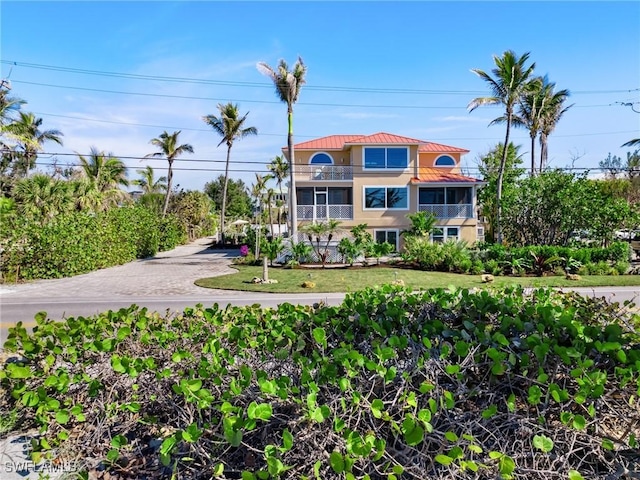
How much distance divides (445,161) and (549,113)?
37.0 ft

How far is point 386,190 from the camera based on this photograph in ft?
97.8

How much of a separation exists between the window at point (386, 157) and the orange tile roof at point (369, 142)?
1.69ft

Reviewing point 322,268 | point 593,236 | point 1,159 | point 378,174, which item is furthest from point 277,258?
point 1,159

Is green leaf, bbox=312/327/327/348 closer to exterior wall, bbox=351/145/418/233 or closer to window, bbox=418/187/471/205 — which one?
exterior wall, bbox=351/145/418/233

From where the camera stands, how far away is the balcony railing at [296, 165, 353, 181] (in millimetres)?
29766

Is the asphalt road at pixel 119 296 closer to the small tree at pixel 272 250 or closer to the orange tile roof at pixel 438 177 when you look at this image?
the small tree at pixel 272 250

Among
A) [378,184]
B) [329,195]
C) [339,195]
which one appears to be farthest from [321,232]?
[378,184]

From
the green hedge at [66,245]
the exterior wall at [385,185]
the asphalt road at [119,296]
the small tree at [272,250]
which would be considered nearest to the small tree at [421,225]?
the exterior wall at [385,185]

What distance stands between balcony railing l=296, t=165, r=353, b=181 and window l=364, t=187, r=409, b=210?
1906mm

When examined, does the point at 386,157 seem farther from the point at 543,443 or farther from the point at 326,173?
the point at 543,443

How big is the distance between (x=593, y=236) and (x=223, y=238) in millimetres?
28100

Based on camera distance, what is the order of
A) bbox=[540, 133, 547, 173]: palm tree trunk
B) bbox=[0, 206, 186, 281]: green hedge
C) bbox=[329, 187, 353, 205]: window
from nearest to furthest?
bbox=[0, 206, 186, 281]: green hedge → bbox=[329, 187, 353, 205]: window → bbox=[540, 133, 547, 173]: palm tree trunk

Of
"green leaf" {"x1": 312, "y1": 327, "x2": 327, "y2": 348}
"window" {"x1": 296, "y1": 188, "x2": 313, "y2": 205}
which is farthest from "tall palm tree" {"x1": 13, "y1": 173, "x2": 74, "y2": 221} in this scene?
"green leaf" {"x1": 312, "y1": 327, "x2": 327, "y2": 348}

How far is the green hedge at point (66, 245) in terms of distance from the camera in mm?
16406
